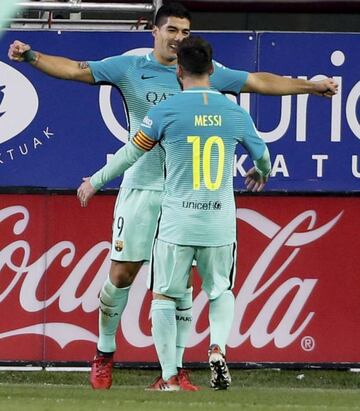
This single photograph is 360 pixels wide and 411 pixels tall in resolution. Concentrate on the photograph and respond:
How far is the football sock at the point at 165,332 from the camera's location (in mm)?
9492

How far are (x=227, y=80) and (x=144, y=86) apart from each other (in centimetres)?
51

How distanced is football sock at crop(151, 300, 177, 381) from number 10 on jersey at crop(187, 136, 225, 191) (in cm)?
73

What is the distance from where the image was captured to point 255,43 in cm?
1185

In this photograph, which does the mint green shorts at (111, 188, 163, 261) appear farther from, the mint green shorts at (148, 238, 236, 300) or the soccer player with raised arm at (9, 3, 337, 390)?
the mint green shorts at (148, 238, 236, 300)

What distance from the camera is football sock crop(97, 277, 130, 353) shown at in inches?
407

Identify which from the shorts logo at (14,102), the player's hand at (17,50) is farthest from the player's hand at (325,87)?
the shorts logo at (14,102)

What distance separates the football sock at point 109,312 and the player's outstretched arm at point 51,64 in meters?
1.28

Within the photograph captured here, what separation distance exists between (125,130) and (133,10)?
847mm

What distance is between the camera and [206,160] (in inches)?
363

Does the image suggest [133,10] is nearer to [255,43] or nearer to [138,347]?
[255,43]

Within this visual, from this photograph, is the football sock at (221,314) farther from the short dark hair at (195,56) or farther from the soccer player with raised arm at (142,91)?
the short dark hair at (195,56)

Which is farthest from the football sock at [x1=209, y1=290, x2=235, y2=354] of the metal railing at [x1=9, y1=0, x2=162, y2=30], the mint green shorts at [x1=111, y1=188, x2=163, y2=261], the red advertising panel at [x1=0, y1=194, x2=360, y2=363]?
the metal railing at [x1=9, y1=0, x2=162, y2=30]

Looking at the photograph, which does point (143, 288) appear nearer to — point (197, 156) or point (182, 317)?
point (182, 317)

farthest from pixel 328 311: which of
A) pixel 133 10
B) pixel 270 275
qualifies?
pixel 133 10
